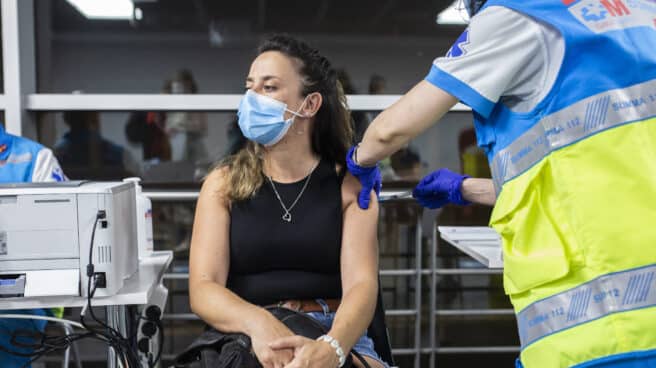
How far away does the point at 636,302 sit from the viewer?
0.96 metres

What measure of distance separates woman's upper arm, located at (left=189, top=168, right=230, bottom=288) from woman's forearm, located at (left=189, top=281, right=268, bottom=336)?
3cm

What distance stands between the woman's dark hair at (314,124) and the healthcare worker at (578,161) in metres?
0.72

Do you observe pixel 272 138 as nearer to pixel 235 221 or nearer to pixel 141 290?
pixel 235 221

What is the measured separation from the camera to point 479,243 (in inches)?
78.3

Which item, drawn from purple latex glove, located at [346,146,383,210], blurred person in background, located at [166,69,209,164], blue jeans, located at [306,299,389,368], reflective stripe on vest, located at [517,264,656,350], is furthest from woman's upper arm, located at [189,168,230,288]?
blurred person in background, located at [166,69,209,164]

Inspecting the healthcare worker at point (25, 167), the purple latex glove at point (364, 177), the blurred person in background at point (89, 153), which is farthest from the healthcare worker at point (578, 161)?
the blurred person in background at point (89, 153)

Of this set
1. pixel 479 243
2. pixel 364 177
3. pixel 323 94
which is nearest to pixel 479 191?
pixel 364 177

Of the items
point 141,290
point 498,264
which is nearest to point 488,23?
point 498,264

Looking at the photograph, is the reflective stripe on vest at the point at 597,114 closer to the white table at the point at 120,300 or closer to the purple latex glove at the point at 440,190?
the purple latex glove at the point at 440,190

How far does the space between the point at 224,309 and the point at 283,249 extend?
23 cm

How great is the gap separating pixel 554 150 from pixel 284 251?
82cm

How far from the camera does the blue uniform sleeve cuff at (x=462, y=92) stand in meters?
1.05

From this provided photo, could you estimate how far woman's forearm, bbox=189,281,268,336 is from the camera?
1.43 m

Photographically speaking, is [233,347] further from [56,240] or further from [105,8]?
[105,8]
